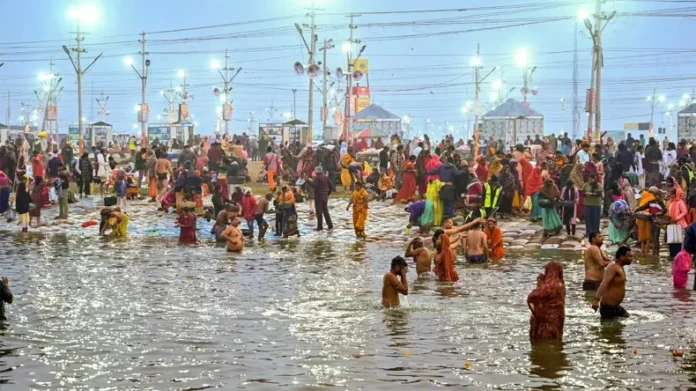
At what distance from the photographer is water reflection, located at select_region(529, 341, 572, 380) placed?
12.9m

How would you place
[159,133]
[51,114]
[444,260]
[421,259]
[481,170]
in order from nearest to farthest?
1. [444,260]
2. [421,259]
3. [481,170]
4. [159,133]
5. [51,114]

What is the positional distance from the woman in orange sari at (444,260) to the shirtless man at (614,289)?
13.8 ft

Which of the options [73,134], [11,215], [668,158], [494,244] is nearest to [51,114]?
[73,134]

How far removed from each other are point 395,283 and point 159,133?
55.8 m

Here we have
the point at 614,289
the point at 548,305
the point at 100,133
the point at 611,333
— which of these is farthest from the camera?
the point at 100,133

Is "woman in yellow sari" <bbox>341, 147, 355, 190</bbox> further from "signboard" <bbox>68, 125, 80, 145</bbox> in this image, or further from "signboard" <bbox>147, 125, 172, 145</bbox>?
"signboard" <bbox>68, 125, 80, 145</bbox>

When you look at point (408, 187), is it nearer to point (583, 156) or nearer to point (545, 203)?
point (583, 156)

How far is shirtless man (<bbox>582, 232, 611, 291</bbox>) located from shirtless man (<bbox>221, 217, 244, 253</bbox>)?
349 inches

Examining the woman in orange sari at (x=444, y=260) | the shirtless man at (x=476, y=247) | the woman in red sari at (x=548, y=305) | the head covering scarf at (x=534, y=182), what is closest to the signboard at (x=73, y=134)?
the head covering scarf at (x=534, y=182)

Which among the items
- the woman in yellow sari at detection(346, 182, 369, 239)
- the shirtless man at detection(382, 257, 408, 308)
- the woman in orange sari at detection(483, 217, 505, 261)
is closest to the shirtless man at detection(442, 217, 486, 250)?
the woman in orange sari at detection(483, 217, 505, 261)

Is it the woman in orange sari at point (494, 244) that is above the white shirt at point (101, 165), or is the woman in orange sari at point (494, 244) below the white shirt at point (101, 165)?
below

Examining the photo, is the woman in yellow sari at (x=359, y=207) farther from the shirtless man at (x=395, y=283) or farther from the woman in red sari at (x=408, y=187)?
the shirtless man at (x=395, y=283)

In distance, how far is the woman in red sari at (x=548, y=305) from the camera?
45.7ft

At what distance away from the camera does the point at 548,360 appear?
1345 centimetres
